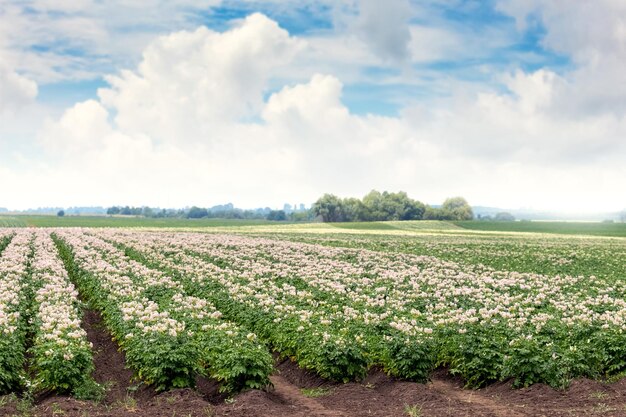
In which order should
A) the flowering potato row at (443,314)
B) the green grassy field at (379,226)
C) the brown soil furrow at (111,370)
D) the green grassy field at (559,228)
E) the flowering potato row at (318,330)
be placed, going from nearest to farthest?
the brown soil furrow at (111,370) < the flowering potato row at (443,314) < the flowering potato row at (318,330) < the green grassy field at (379,226) < the green grassy field at (559,228)

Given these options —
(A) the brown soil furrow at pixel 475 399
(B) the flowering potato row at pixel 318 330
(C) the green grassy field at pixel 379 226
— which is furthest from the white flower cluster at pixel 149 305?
(C) the green grassy field at pixel 379 226

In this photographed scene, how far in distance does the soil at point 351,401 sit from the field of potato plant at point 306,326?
1.12ft

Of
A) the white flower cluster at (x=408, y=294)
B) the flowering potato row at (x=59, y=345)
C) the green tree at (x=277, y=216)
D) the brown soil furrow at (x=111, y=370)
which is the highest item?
the green tree at (x=277, y=216)

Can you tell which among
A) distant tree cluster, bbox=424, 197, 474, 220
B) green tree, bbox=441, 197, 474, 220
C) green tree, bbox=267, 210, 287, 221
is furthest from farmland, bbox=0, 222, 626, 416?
green tree, bbox=267, 210, 287, 221

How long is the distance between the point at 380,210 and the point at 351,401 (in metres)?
155

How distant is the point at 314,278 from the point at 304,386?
10745mm

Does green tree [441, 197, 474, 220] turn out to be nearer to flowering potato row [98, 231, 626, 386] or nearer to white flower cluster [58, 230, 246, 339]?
flowering potato row [98, 231, 626, 386]

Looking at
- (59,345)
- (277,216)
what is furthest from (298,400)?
(277,216)

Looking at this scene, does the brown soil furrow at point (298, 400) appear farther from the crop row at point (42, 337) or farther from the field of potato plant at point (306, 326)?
the crop row at point (42, 337)

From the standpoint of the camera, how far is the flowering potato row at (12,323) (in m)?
13.5

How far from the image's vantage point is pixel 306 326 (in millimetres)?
16438

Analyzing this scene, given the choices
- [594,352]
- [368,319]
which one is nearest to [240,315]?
[368,319]

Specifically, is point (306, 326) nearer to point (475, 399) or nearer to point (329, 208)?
point (475, 399)

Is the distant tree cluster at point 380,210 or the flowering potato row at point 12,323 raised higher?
the distant tree cluster at point 380,210
